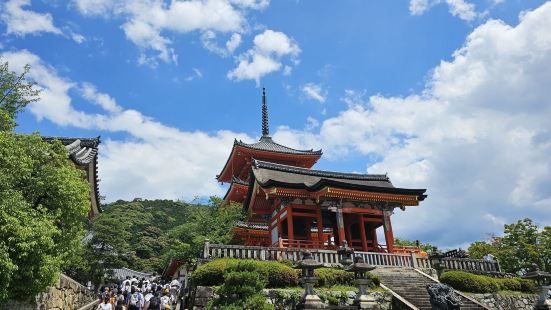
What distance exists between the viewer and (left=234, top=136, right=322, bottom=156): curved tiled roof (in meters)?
38.6

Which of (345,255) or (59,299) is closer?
(59,299)

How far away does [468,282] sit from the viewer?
19.0 m

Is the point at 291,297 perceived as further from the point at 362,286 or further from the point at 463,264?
the point at 463,264

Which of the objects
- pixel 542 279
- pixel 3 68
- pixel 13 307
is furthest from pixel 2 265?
pixel 542 279

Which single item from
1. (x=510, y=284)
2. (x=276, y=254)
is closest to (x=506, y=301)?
(x=510, y=284)

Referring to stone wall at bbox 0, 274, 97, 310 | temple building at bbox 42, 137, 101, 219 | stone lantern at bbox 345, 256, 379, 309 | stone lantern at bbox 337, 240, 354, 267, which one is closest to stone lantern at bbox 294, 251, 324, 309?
stone lantern at bbox 345, 256, 379, 309

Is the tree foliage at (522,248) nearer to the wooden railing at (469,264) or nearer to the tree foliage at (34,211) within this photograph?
the wooden railing at (469,264)

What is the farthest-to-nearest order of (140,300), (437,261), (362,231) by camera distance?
(362,231)
(437,261)
(140,300)

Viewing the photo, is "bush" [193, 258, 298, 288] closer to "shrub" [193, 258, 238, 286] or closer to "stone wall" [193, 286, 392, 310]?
"shrub" [193, 258, 238, 286]

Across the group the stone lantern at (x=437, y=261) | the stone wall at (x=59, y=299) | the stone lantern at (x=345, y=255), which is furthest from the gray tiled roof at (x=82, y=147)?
the stone lantern at (x=437, y=261)

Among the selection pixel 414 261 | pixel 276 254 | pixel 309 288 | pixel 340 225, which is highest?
pixel 340 225

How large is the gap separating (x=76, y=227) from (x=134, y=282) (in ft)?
39.5

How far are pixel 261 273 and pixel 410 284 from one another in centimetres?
774

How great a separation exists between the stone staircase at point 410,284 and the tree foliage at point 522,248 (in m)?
17.6
